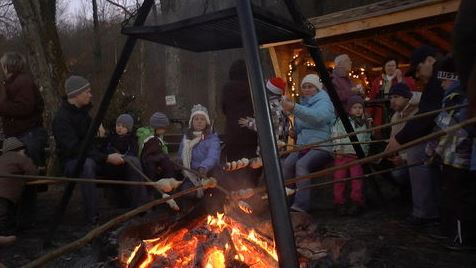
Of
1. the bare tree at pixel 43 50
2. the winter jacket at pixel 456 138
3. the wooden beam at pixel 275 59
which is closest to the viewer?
the winter jacket at pixel 456 138

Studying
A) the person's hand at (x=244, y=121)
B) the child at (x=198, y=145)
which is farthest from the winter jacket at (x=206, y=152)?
the person's hand at (x=244, y=121)

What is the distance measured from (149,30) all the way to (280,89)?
139 inches

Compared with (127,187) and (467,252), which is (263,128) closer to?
(467,252)

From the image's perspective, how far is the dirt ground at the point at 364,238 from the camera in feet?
12.0

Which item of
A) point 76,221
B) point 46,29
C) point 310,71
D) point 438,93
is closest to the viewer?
point 438,93

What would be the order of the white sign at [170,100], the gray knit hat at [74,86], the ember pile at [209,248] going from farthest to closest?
the white sign at [170,100] → the gray knit hat at [74,86] → the ember pile at [209,248]

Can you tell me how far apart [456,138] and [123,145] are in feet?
13.8

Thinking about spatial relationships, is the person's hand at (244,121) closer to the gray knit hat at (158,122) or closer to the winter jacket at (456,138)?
the gray knit hat at (158,122)

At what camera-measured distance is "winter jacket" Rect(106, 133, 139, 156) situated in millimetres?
6227

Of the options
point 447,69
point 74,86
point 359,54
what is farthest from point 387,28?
point 74,86

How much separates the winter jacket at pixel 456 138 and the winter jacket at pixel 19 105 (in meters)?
4.73

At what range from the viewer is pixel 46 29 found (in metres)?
8.92

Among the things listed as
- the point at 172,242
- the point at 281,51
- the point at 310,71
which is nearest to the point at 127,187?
the point at 172,242

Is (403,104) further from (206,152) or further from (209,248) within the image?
(209,248)
